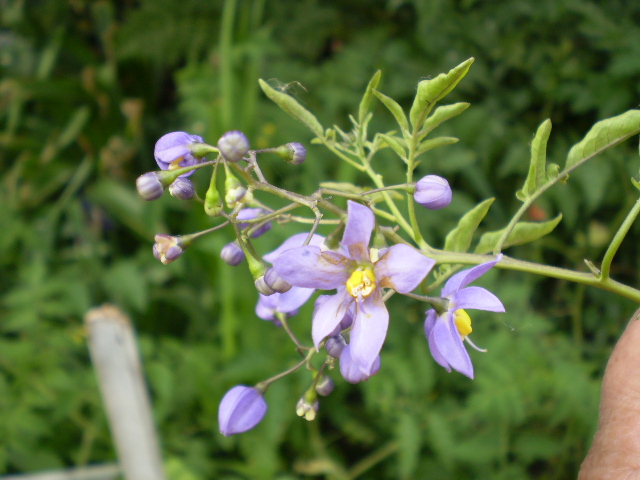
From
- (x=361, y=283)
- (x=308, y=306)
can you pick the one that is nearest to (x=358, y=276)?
(x=361, y=283)

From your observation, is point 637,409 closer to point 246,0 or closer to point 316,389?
point 316,389

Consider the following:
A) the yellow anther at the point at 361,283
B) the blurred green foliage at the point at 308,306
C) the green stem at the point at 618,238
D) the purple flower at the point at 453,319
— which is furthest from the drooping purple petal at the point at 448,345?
the blurred green foliage at the point at 308,306

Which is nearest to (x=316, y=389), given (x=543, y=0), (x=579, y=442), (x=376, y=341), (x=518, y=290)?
(x=376, y=341)

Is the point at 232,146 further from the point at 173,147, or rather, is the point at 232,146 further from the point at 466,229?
the point at 466,229

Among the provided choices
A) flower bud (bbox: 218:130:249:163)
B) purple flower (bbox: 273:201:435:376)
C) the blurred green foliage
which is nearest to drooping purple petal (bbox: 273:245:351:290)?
purple flower (bbox: 273:201:435:376)

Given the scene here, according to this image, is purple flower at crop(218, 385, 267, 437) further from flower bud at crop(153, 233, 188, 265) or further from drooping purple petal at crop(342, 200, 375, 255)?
drooping purple petal at crop(342, 200, 375, 255)

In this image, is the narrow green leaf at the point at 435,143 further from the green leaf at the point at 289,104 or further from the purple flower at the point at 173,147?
the purple flower at the point at 173,147
